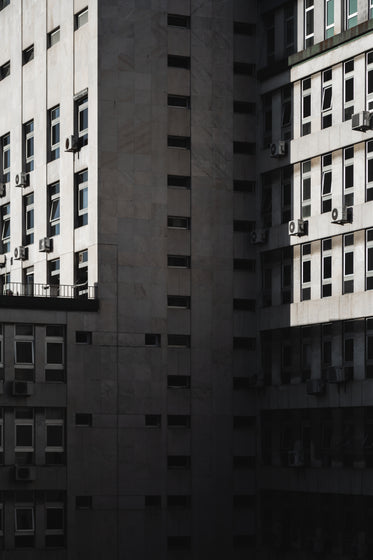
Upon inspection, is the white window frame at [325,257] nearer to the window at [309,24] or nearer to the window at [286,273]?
the window at [286,273]

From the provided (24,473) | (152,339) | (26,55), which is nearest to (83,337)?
(152,339)

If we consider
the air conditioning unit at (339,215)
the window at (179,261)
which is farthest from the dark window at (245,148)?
the air conditioning unit at (339,215)

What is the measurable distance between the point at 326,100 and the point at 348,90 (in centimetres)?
142

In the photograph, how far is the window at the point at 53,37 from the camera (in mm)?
63219

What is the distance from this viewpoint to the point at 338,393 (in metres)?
55.3

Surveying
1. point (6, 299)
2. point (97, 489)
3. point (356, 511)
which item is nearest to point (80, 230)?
point (6, 299)

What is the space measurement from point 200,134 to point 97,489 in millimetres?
14461

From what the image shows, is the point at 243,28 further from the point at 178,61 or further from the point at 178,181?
the point at 178,181

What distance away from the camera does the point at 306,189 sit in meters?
58.1

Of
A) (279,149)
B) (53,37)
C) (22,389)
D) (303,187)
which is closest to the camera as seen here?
(22,389)

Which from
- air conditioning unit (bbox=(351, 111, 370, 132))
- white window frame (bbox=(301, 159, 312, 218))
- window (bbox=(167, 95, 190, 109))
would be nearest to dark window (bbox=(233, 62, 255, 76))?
window (bbox=(167, 95, 190, 109))

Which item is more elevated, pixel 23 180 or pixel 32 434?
pixel 23 180

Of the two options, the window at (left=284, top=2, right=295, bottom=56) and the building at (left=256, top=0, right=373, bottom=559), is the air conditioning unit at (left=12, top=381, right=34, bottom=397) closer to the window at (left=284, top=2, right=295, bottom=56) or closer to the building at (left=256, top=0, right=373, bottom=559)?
the building at (left=256, top=0, right=373, bottom=559)

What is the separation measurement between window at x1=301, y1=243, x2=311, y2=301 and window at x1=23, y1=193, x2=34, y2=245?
12980 millimetres
